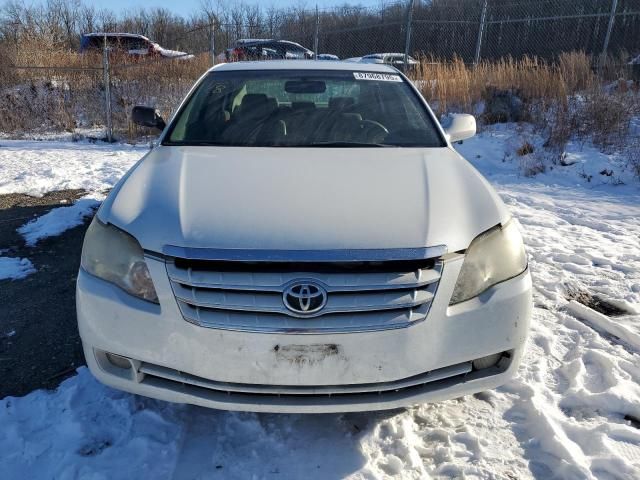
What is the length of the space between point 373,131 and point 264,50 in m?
13.1

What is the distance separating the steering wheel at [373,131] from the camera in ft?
9.50

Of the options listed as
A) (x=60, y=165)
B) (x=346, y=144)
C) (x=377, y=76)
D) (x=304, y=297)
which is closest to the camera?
(x=304, y=297)

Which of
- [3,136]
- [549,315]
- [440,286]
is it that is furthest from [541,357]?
[3,136]

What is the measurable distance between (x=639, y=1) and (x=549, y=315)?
48.8 ft

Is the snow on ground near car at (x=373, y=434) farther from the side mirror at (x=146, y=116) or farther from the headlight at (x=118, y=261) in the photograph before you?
the side mirror at (x=146, y=116)

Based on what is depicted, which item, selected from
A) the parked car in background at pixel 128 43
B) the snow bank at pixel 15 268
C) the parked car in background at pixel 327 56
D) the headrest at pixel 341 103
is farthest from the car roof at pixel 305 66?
the parked car in background at pixel 128 43

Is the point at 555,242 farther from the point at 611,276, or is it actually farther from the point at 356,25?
the point at 356,25

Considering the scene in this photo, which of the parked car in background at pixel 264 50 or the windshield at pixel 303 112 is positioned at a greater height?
the parked car in background at pixel 264 50

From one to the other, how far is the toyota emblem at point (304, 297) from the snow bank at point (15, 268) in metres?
2.66

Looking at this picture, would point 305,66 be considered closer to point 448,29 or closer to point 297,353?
point 297,353

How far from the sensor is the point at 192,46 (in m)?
15.6

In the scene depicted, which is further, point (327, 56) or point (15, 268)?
point (327, 56)

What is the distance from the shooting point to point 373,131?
297 centimetres

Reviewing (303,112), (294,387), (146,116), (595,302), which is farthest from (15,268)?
(595,302)
